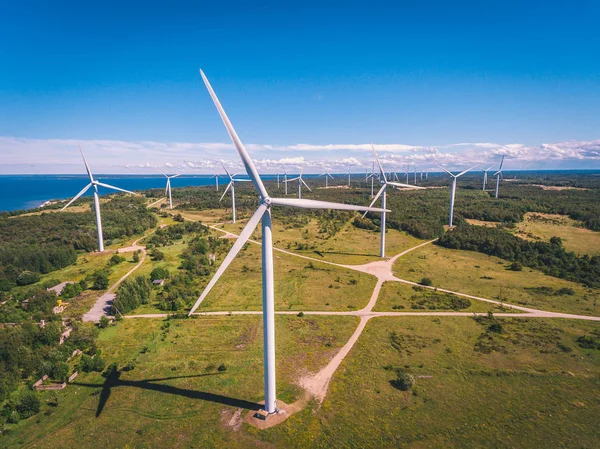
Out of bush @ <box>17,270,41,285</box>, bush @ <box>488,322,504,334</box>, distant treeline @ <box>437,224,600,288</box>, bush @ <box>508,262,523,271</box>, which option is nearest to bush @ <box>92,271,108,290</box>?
bush @ <box>17,270,41,285</box>

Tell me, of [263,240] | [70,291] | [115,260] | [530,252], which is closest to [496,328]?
[263,240]

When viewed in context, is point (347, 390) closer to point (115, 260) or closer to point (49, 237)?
point (115, 260)

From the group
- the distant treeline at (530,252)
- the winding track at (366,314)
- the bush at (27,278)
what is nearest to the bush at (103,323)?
the winding track at (366,314)

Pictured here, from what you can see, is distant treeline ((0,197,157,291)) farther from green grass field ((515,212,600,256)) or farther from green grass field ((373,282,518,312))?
green grass field ((515,212,600,256))

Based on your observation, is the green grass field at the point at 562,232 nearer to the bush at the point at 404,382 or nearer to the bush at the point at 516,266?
the bush at the point at 516,266

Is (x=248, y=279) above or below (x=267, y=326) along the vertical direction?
below

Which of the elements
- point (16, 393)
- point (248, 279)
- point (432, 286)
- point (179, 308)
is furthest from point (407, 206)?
point (16, 393)

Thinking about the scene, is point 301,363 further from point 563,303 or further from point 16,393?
point 563,303
